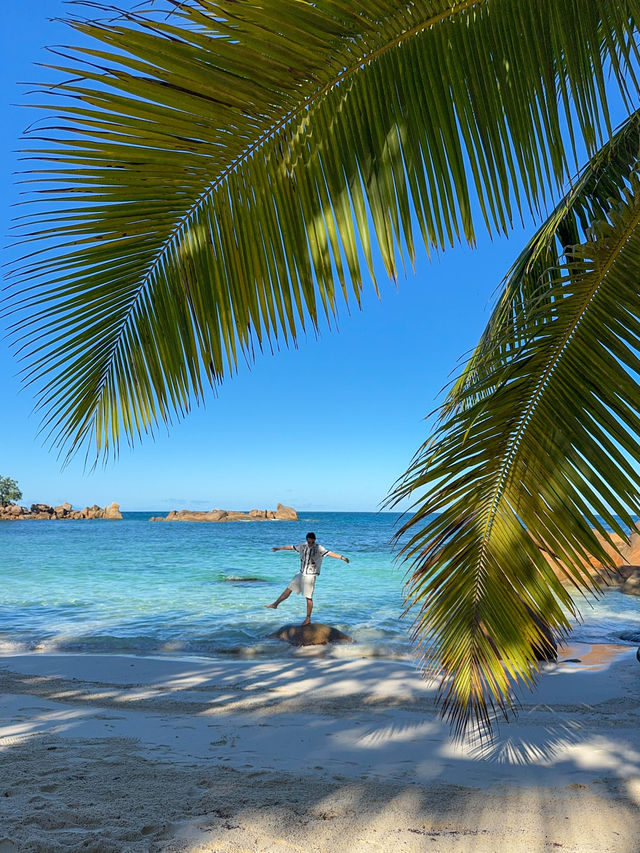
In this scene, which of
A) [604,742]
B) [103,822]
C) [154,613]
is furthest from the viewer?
[154,613]

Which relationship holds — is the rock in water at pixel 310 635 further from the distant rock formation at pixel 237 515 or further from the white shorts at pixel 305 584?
the distant rock formation at pixel 237 515

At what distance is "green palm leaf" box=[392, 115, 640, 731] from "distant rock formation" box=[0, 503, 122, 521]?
88.7m

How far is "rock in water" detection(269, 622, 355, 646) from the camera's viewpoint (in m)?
9.66

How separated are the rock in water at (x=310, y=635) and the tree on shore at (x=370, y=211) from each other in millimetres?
7726

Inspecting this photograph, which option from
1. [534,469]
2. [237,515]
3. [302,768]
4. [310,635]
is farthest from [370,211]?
[237,515]

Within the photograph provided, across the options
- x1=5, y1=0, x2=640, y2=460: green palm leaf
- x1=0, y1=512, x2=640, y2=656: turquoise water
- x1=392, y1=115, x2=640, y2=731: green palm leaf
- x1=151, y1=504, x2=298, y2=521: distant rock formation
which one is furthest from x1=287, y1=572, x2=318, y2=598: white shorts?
x1=151, y1=504, x2=298, y2=521: distant rock formation

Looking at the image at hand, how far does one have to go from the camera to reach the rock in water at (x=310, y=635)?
9.66 meters

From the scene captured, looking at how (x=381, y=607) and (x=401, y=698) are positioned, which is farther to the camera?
(x=381, y=607)

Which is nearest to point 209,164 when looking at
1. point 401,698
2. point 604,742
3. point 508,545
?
point 508,545

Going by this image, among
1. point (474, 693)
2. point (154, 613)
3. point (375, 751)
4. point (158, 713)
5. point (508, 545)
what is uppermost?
point (508, 545)

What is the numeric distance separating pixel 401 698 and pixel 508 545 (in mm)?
4846

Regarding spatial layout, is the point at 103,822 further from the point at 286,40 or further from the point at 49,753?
the point at 286,40

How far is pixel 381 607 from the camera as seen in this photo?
14.3m

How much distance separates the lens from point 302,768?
434cm
